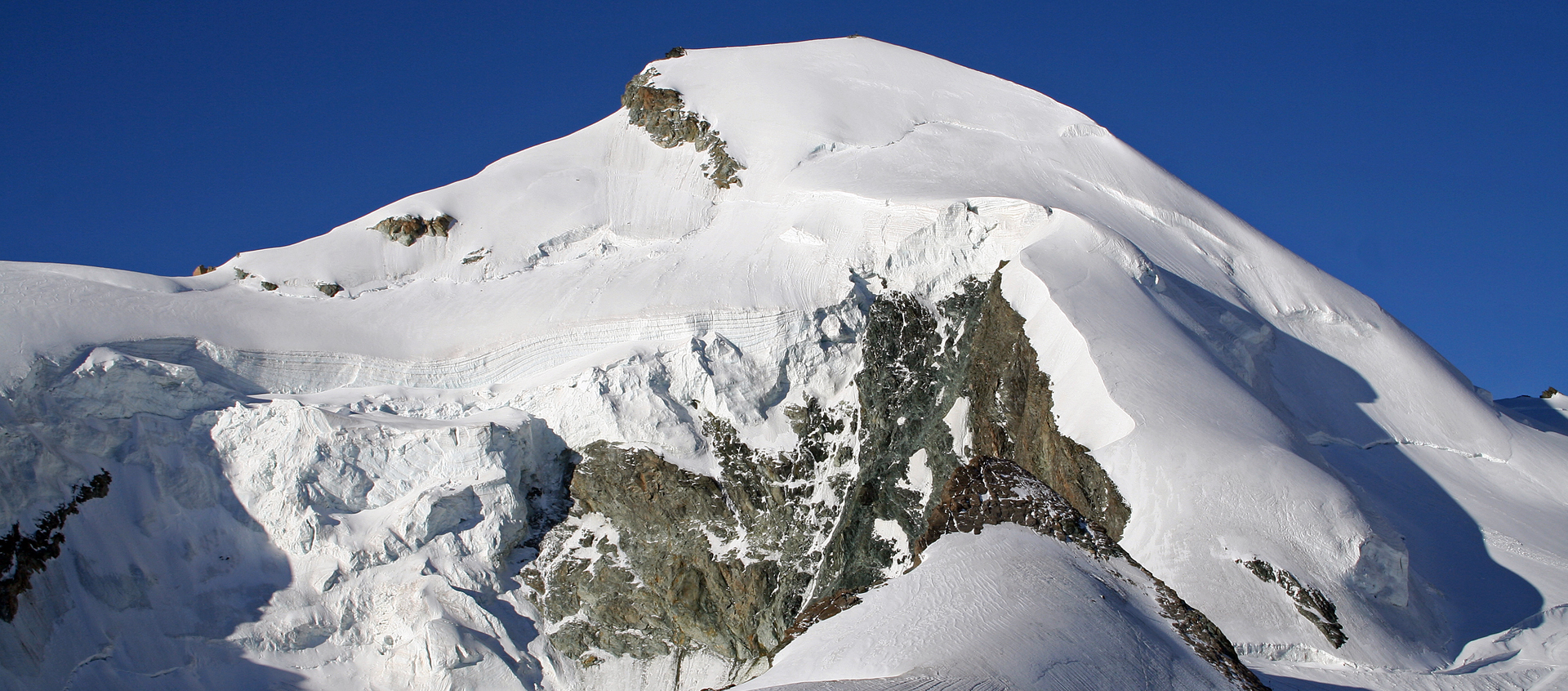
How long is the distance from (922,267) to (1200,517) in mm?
10974

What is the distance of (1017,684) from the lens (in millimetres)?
8094

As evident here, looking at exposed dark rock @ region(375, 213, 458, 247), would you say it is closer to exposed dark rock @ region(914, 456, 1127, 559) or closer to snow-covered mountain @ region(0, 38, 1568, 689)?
snow-covered mountain @ region(0, 38, 1568, 689)

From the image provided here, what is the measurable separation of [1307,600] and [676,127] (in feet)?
72.4

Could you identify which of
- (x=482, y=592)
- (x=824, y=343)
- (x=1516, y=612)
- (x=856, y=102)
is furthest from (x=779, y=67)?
(x=1516, y=612)

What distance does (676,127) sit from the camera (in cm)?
3250

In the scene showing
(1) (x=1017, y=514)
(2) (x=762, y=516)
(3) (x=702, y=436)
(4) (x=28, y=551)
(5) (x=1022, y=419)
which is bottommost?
(4) (x=28, y=551)

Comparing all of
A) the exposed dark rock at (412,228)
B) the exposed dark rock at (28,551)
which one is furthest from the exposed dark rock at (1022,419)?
the exposed dark rock at (28,551)

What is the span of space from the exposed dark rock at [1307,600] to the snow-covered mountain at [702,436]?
6cm

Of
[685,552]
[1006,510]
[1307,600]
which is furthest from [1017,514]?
[685,552]

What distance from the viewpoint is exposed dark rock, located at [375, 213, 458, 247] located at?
1144 inches

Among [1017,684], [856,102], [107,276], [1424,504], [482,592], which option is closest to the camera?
[1017,684]

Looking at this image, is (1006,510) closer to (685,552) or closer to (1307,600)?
(1307,600)

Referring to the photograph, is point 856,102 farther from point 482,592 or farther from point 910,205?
point 482,592

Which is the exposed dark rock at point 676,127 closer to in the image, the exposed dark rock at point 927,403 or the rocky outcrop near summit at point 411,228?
the rocky outcrop near summit at point 411,228
